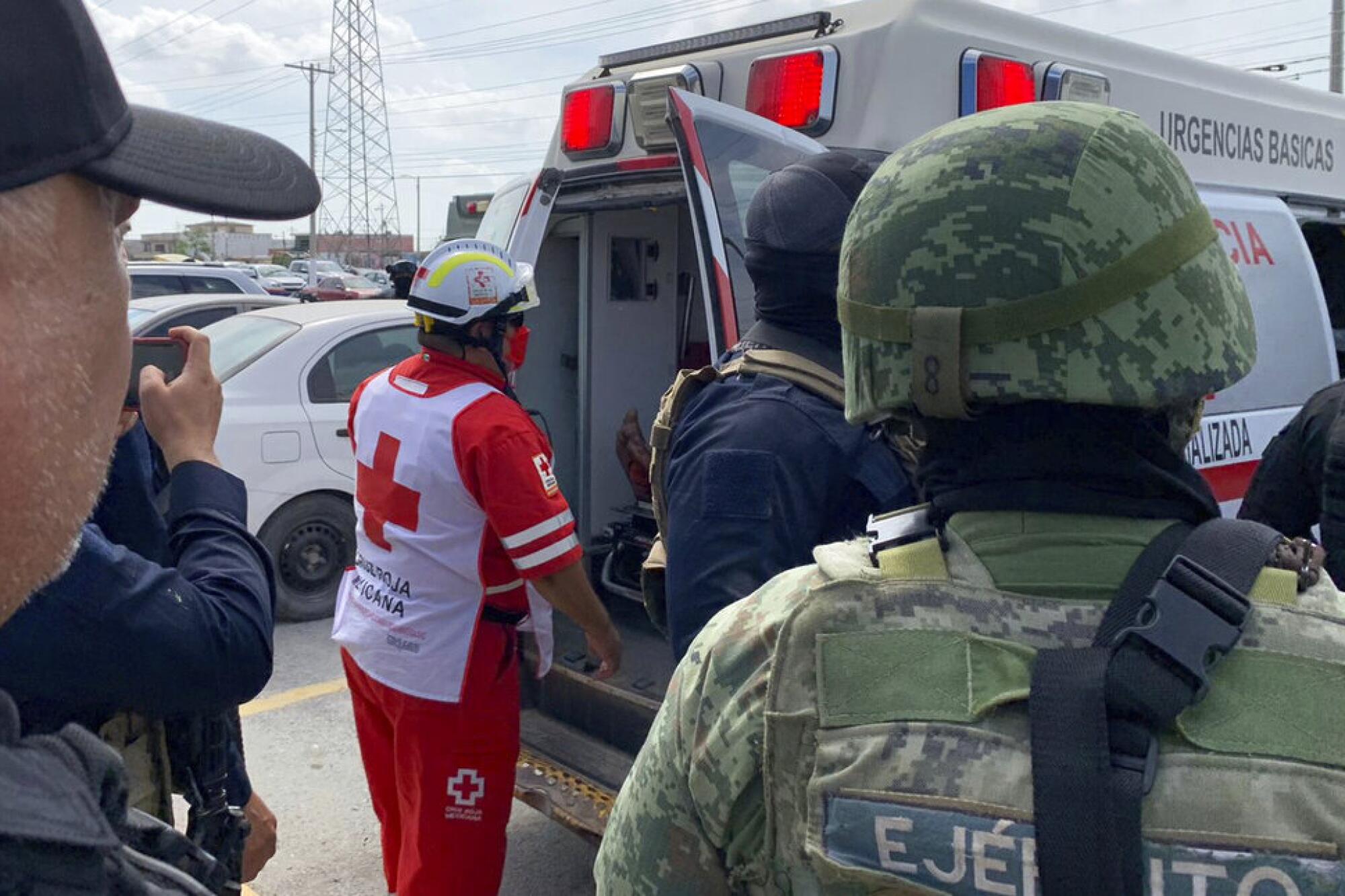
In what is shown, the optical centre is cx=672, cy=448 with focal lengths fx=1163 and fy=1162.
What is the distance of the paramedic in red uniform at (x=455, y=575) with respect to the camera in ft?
10.0

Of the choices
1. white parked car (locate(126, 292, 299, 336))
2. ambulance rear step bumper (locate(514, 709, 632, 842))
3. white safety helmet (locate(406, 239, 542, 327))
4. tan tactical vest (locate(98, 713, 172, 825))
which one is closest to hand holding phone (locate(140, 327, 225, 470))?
tan tactical vest (locate(98, 713, 172, 825))

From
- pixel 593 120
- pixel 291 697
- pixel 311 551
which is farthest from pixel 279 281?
pixel 593 120

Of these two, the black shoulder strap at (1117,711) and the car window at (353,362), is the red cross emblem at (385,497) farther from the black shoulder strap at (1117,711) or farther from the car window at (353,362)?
the car window at (353,362)

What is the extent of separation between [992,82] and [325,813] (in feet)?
11.5

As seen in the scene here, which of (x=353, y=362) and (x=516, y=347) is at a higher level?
(x=516, y=347)

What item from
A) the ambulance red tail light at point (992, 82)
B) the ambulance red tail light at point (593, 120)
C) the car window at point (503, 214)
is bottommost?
the car window at point (503, 214)

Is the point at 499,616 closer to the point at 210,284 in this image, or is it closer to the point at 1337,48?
the point at 210,284

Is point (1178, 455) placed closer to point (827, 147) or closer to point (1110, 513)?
point (1110, 513)

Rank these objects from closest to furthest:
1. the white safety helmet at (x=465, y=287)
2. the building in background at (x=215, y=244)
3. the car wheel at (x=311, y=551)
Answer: the white safety helmet at (x=465, y=287), the car wheel at (x=311, y=551), the building in background at (x=215, y=244)

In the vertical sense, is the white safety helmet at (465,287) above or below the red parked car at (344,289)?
below

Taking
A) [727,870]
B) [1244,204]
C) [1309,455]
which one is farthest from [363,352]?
[727,870]

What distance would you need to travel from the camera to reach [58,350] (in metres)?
0.90

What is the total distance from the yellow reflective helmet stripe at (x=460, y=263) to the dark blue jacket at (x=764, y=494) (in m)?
1.32

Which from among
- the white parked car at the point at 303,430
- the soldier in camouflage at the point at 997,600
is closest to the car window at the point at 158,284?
the white parked car at the point at 303,430
